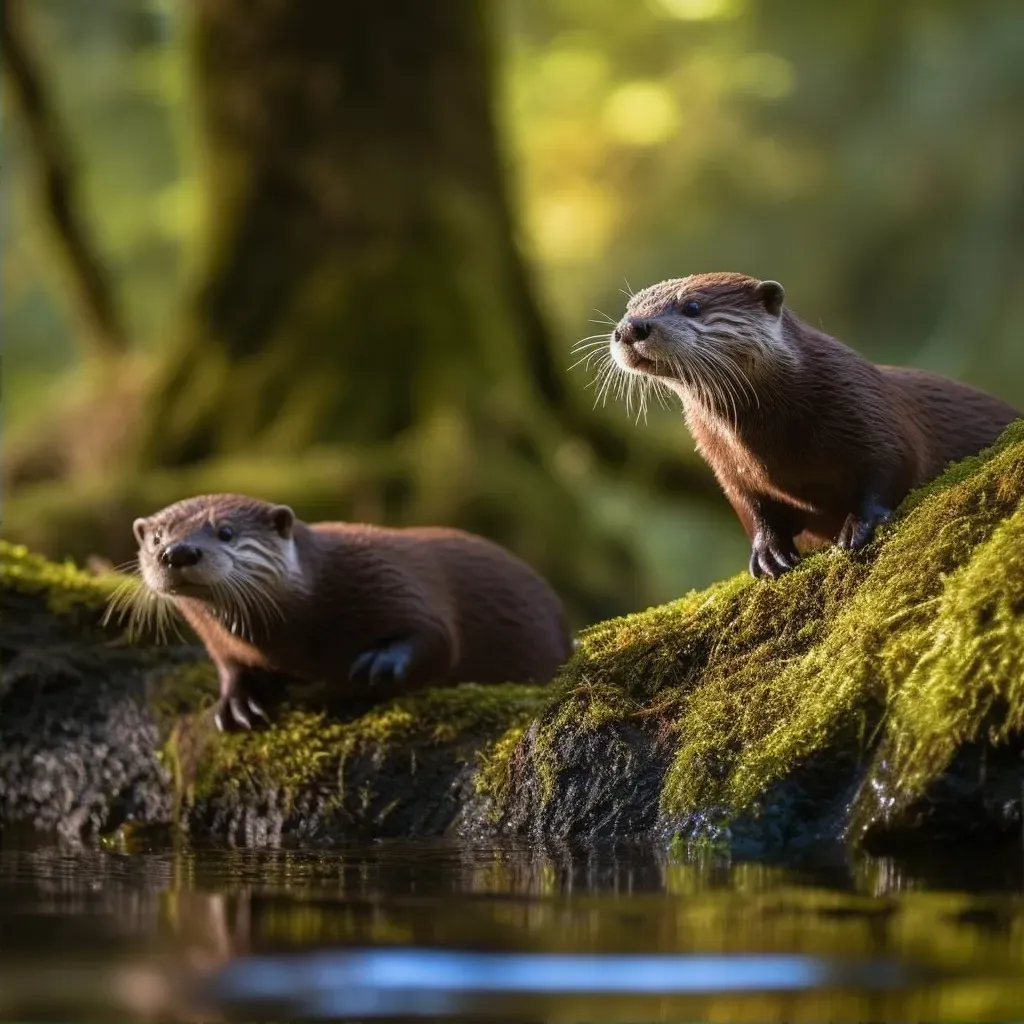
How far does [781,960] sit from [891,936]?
0.98 ft

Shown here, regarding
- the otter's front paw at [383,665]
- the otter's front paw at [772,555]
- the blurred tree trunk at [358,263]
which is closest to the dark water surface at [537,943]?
the otter's front paw at [772,555]

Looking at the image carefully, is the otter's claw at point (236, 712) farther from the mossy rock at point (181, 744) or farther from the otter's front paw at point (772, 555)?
the otter's front paw at point (772, 555)

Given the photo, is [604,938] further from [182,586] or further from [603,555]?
[603,555]

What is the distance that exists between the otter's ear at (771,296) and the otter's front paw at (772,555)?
0.74 meters

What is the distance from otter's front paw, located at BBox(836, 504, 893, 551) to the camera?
5000 millimetres

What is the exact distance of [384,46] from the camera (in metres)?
12.0

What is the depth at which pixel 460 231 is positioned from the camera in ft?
39.3

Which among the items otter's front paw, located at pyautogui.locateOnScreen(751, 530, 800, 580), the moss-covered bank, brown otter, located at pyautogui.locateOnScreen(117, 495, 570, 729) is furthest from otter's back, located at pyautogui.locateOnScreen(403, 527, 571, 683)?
otter's front paw, located at pyautogui.locateOnScreen(751, 530, 800, 580)

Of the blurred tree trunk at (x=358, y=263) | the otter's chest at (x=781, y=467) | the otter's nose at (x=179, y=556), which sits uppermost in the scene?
the blurred tree trunk at (x=358, y=263)

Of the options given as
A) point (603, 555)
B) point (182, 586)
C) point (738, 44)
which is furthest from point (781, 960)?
point (738, 44)

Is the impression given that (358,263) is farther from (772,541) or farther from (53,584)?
(772,541)

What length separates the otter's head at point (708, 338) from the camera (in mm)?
5344

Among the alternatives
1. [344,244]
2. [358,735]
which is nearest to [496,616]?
[358,735]

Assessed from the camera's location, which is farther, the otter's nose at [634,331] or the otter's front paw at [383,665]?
the otter's front paw at [383,665]
